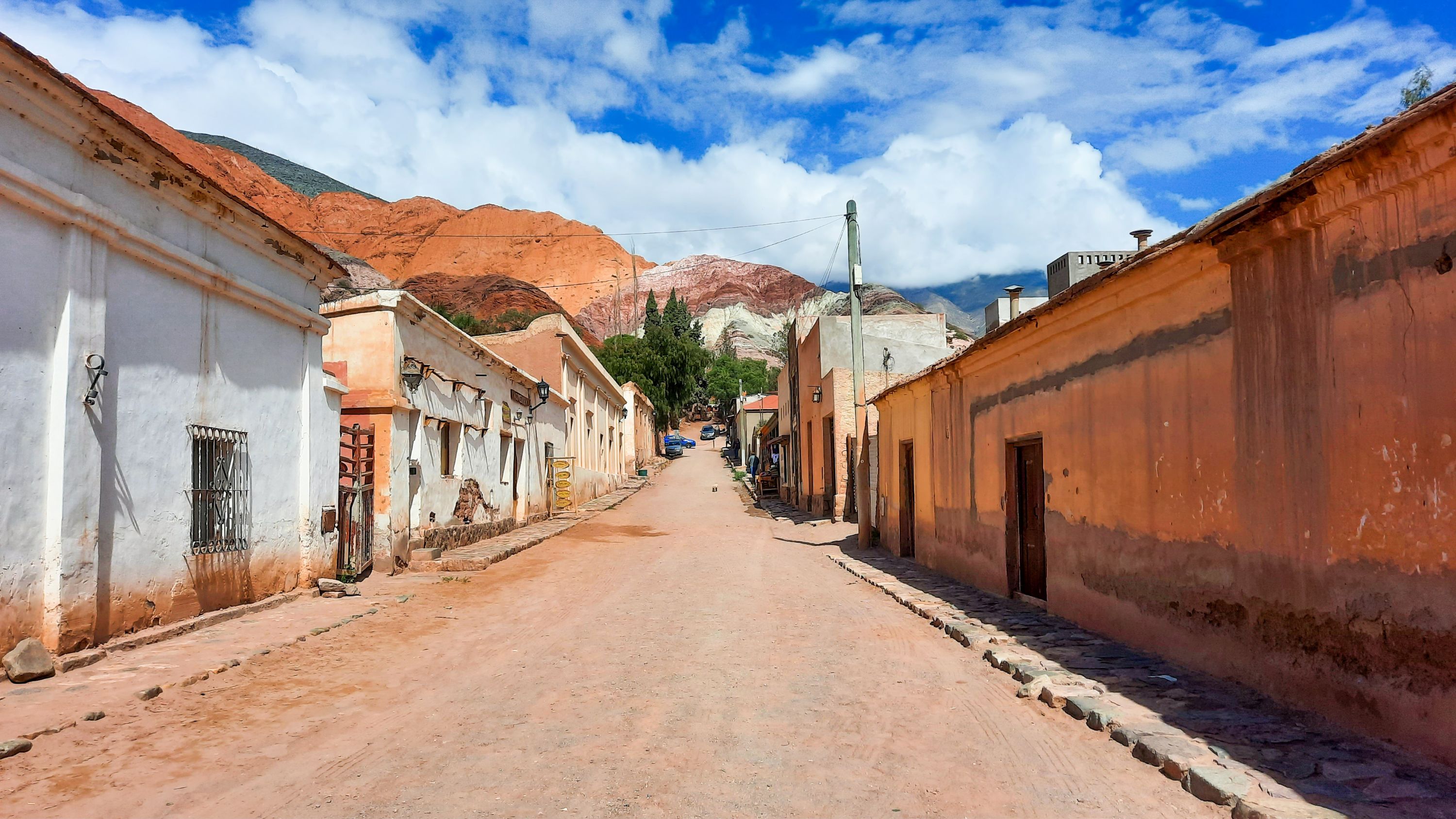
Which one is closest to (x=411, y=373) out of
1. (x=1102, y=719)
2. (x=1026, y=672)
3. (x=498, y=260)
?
(x=1026, y=672)

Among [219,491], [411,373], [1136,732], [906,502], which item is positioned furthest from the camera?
[906,502]

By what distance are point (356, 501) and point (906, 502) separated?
367 inches

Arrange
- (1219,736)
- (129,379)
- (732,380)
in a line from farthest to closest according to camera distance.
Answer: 1. (732,380)
2. (129,379)
3. (1219,736)

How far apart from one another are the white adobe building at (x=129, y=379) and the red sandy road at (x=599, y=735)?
1492 millimetres

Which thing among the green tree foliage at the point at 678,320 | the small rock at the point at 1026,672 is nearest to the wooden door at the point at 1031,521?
the small rock at the point at 1026,672

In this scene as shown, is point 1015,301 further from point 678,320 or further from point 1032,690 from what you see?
point 678,320

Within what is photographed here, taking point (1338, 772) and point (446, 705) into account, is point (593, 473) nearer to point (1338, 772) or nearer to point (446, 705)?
point (446, 705)

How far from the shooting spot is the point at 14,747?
4578 millimetres

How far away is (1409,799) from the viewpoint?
3691mm

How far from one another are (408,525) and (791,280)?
437ft

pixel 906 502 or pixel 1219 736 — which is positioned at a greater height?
pixel 906 502

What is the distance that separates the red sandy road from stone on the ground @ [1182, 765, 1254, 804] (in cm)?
7

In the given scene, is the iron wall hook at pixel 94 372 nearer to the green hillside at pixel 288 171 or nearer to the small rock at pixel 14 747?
the small rock at pixel 14 747

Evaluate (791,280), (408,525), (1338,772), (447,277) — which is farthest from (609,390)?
(791,280)
